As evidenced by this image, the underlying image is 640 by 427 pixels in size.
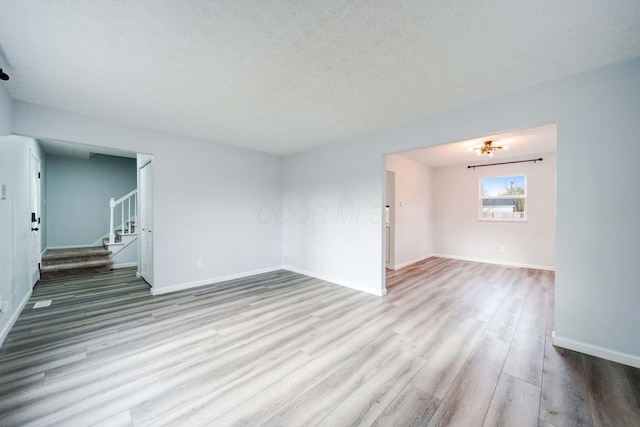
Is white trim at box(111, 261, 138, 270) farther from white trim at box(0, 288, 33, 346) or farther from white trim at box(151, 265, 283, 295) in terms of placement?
white trim at box(151, 265, 283, 295)

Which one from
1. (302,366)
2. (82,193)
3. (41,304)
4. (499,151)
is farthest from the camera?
(82,193)

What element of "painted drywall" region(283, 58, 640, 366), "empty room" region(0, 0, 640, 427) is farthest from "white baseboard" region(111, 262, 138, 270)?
"painted drywall" region(283, 58, 640, 366)

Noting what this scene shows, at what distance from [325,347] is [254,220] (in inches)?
124

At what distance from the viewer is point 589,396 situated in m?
1.68

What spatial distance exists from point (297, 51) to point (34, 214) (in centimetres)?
514

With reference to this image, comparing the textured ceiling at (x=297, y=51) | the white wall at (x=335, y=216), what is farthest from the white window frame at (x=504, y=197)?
the textured ceiling at (x=297, y=51)

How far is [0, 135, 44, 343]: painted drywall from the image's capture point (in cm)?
246

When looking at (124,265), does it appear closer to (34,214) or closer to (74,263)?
(74,263)

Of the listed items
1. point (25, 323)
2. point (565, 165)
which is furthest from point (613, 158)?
point (25, 323)

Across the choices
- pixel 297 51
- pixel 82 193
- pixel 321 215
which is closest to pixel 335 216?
pixel 321 215

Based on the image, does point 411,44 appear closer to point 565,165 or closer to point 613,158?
point 565,165

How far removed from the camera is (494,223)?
19.6 feet

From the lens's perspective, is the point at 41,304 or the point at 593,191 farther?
the point at 41,304

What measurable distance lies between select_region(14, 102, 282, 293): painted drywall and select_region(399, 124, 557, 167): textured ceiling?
3.21 meters
